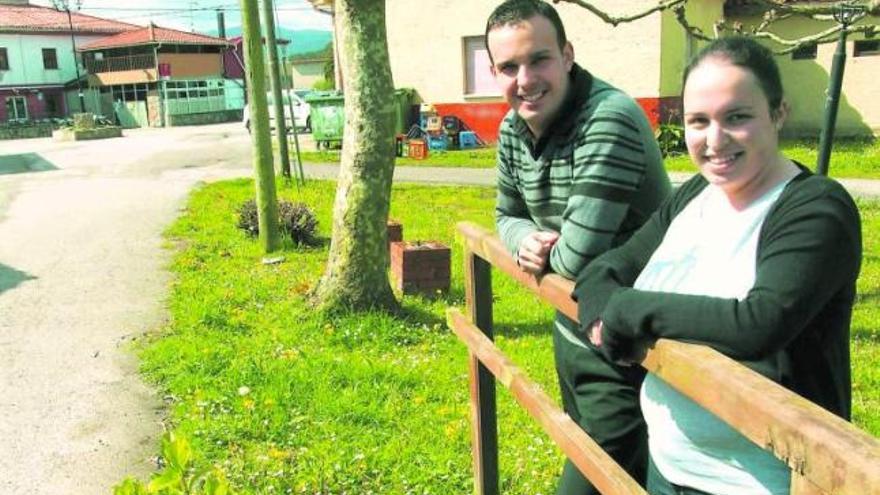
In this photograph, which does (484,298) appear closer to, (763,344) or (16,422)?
(763,344)

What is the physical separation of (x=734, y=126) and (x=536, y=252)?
785mm

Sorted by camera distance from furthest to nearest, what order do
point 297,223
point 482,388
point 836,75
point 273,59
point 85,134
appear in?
point 85,134, point 273,59, point 297,223, point 836,75, point 482,388

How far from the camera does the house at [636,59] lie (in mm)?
18875

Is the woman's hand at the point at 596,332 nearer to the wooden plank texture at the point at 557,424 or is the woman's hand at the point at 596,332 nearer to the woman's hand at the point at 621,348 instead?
the woman's hand at the point at 621,348

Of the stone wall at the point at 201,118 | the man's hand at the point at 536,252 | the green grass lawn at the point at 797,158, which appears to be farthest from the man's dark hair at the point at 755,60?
the stone wall at the point at 201,118

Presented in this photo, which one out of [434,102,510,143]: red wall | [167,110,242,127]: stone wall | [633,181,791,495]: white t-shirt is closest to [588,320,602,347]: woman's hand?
[633,181,791,495]: white t-shirt

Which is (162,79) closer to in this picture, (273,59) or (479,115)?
(479,115)

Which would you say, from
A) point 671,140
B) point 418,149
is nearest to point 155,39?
point 418,149

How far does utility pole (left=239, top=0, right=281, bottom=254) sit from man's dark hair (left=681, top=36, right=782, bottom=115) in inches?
307

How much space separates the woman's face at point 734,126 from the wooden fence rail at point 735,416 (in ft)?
1.22

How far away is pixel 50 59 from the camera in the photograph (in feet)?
186

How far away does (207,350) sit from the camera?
573 centimetres

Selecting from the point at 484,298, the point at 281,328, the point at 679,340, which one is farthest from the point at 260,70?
the point at 679,340

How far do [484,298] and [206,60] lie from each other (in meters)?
56.2
